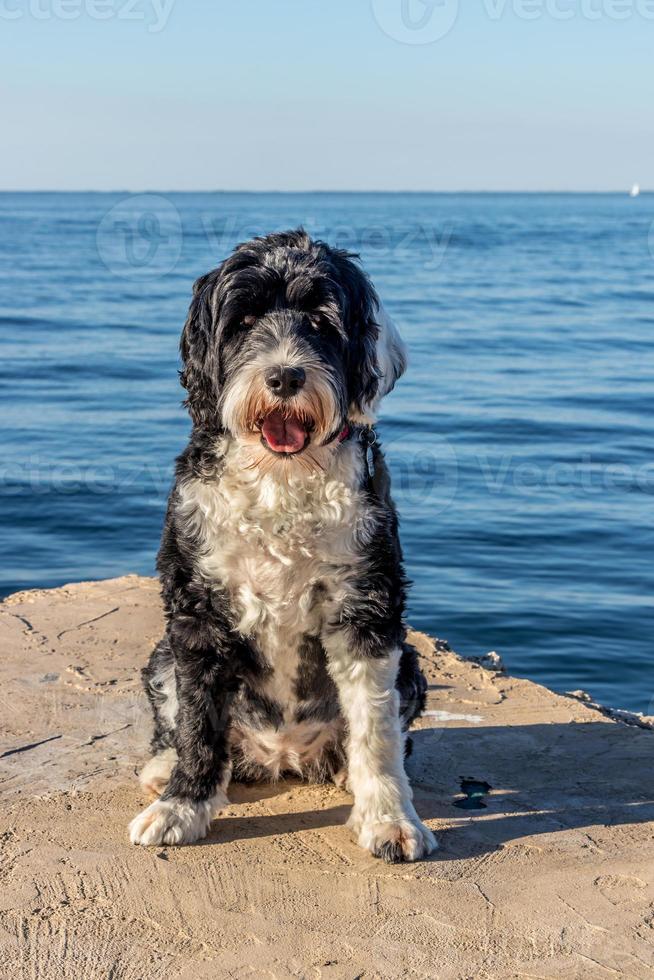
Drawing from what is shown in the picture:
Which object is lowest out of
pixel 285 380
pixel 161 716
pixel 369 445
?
pixel 161 716

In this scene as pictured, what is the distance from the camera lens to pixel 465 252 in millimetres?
48031

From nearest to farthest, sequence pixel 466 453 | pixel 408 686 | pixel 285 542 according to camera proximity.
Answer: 1. pixel 285 542
2. pixel 408 686
3. pixel 466 453

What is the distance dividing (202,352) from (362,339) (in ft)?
1.81

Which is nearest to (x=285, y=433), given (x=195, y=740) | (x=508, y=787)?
(x=195, y=740)

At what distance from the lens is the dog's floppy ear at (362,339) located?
4.03 meters

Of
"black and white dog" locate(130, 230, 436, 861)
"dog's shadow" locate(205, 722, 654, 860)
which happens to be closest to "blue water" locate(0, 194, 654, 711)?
"dog's shadow" locate(205, 722, 654, 860)

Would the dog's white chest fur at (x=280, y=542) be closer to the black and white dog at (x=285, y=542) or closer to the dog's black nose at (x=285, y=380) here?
the black and white dog at (x=285, y=542)

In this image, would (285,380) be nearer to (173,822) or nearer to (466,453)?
(173,822)

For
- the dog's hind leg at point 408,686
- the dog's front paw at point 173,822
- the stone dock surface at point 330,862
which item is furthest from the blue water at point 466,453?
the dog's front paw at point 173,822

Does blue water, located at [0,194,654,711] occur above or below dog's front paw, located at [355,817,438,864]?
below

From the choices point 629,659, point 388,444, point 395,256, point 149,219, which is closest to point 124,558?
point 629,659

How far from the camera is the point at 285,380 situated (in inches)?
149

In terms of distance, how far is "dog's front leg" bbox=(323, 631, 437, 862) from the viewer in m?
4.06

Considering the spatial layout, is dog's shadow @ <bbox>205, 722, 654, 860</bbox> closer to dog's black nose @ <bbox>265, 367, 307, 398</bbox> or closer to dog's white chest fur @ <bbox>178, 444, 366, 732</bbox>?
dog's white chest fur @ <bbox>178, 444, 366, 732</bbox>
